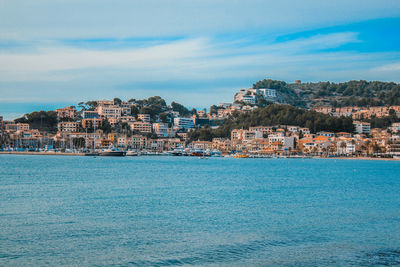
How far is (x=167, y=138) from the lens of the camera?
151 meters

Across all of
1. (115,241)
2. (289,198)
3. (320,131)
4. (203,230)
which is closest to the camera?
(115,241)

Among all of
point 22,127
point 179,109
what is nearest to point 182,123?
point 179,109

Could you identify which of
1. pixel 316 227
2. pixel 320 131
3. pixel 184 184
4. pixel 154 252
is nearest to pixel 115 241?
pixel 154 252

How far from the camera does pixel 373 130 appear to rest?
136625mm

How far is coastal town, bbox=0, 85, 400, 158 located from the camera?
384 ft

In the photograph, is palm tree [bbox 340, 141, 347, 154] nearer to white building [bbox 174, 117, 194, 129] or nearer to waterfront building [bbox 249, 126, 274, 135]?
waterfront building [bbox 249, 126, 274, 135]

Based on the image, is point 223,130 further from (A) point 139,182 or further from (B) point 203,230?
(B) point 203,230

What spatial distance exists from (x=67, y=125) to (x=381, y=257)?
5109 inches

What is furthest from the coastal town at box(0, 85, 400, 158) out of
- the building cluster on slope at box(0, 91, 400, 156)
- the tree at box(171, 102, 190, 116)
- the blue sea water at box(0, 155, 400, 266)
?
the blue sea water at box(0, 155, 400, 266)

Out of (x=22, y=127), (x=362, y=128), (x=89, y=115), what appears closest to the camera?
(x=22, y=127)

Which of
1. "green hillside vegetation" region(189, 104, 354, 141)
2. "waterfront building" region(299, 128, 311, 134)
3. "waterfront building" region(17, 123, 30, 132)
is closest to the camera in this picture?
"waterfront building" region(299, 128, 311, 134)

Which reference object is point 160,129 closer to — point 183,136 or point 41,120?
point 183,136

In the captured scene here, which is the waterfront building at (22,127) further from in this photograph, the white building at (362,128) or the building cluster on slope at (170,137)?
the white building at (362,128)

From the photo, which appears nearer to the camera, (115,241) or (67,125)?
(115,241)
